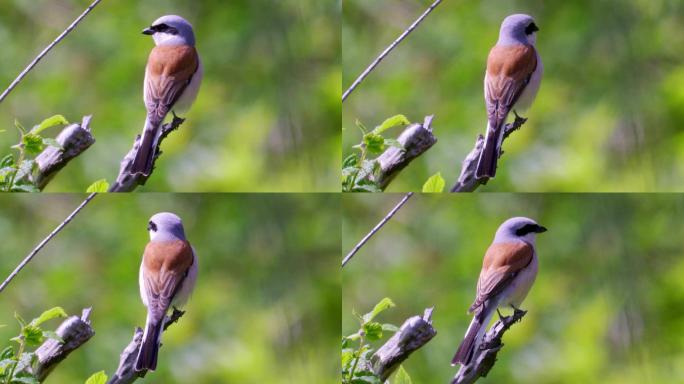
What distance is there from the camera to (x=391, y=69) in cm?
327

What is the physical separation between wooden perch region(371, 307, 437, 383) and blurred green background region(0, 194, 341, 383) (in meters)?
0.15

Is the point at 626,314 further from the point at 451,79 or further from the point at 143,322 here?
the point at 143,322

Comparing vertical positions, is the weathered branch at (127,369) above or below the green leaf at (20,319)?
below

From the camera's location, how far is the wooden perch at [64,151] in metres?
3.24

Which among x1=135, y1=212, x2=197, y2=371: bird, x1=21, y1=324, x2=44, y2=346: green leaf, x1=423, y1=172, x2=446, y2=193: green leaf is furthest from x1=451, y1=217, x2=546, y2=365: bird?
x1=21, y1=324, x2=44, y2=346: green leaf

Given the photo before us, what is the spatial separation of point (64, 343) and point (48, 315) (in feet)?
0.33

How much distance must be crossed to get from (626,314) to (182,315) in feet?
4.49

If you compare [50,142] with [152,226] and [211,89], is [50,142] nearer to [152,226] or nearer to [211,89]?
[152,226]

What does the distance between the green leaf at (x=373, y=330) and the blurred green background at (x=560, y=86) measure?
0.52 metres

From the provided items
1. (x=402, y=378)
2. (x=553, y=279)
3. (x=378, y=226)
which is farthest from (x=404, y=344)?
(x=553, y=279)

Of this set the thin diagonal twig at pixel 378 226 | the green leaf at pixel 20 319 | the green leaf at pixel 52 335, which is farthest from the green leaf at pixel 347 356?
the green leaf at pixel 20 319

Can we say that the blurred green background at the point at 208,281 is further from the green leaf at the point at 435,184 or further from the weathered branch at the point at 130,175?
the green leaf at the point at 435,184

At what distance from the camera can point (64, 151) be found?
3234 mm

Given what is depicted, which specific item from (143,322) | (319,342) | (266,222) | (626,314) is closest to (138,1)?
(266,222)
